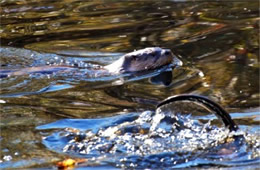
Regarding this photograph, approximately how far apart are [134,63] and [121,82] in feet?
2.42

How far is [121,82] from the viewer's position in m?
7.73

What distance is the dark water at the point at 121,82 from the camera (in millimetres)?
4941

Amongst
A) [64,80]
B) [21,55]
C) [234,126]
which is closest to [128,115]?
[234,126]

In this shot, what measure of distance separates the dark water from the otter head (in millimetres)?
210

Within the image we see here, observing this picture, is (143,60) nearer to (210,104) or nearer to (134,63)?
(134,63)

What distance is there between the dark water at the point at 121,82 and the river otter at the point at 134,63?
0.62 ft

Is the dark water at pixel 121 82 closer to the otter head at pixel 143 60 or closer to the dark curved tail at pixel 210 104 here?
the dark curved tail at pixel 210 104

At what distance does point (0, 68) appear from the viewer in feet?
28.0

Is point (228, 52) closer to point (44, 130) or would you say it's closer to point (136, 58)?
point (136, 58)

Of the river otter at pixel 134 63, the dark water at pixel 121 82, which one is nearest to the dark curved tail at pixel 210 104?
the dark water at pixel 121 82

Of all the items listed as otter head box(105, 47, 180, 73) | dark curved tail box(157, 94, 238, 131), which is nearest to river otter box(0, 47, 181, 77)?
otter head box(105, 47, 180, 73)

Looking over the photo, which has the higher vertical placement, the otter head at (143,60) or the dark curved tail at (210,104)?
the dark curved tail at (210,104)

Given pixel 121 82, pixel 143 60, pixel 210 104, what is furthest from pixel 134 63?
pixel 210 104

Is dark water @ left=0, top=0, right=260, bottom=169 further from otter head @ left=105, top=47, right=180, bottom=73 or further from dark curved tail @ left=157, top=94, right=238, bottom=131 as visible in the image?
otter head @ left=105, top=47, right=180, bottom=73
